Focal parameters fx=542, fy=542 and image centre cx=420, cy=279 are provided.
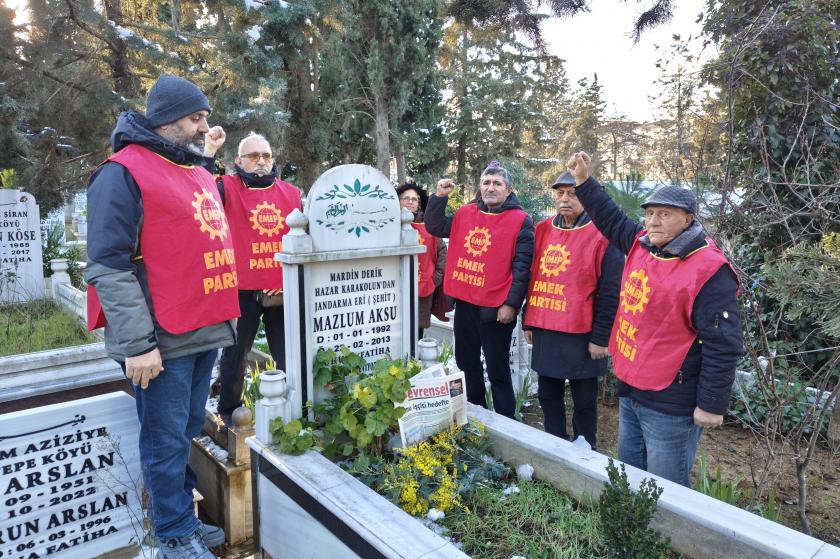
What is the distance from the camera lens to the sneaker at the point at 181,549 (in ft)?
7.93

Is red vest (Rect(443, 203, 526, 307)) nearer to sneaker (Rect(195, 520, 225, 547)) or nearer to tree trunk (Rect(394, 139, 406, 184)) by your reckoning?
sneaker (Rect(195, 520, 225, 547))

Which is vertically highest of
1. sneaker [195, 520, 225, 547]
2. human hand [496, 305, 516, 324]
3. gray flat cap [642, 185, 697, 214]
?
gray flat cap [642, 185, 697, 214]

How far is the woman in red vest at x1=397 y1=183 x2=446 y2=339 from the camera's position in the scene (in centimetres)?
449

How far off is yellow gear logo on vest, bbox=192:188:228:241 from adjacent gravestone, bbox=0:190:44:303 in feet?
21.8

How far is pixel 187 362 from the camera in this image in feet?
7.91

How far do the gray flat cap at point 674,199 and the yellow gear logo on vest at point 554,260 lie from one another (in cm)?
90

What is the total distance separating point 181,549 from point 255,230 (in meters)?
1.94

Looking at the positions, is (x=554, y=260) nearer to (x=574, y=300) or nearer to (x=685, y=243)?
(x=574, y=300)

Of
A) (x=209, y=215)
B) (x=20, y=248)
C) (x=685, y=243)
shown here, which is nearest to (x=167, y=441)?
(x=209, y=215)

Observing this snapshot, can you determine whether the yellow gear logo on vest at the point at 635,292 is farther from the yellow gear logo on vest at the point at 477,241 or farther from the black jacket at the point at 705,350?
the yellow gear logo on vest at the point at 477,241

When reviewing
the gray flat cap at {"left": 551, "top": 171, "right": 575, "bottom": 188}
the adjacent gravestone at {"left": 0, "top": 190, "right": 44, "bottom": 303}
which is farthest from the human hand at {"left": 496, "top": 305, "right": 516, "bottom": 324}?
the adjacent gravestone at {"left": 0, "top": 190, "right": 44, "bottom": 303}

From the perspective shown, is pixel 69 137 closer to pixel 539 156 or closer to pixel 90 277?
pixel 90 277

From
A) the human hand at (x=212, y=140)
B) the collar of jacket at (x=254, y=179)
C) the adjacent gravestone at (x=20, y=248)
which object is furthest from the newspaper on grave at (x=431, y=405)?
the adjacent gravestone at (x=20, y=248)

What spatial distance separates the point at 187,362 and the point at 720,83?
501 centimetres
